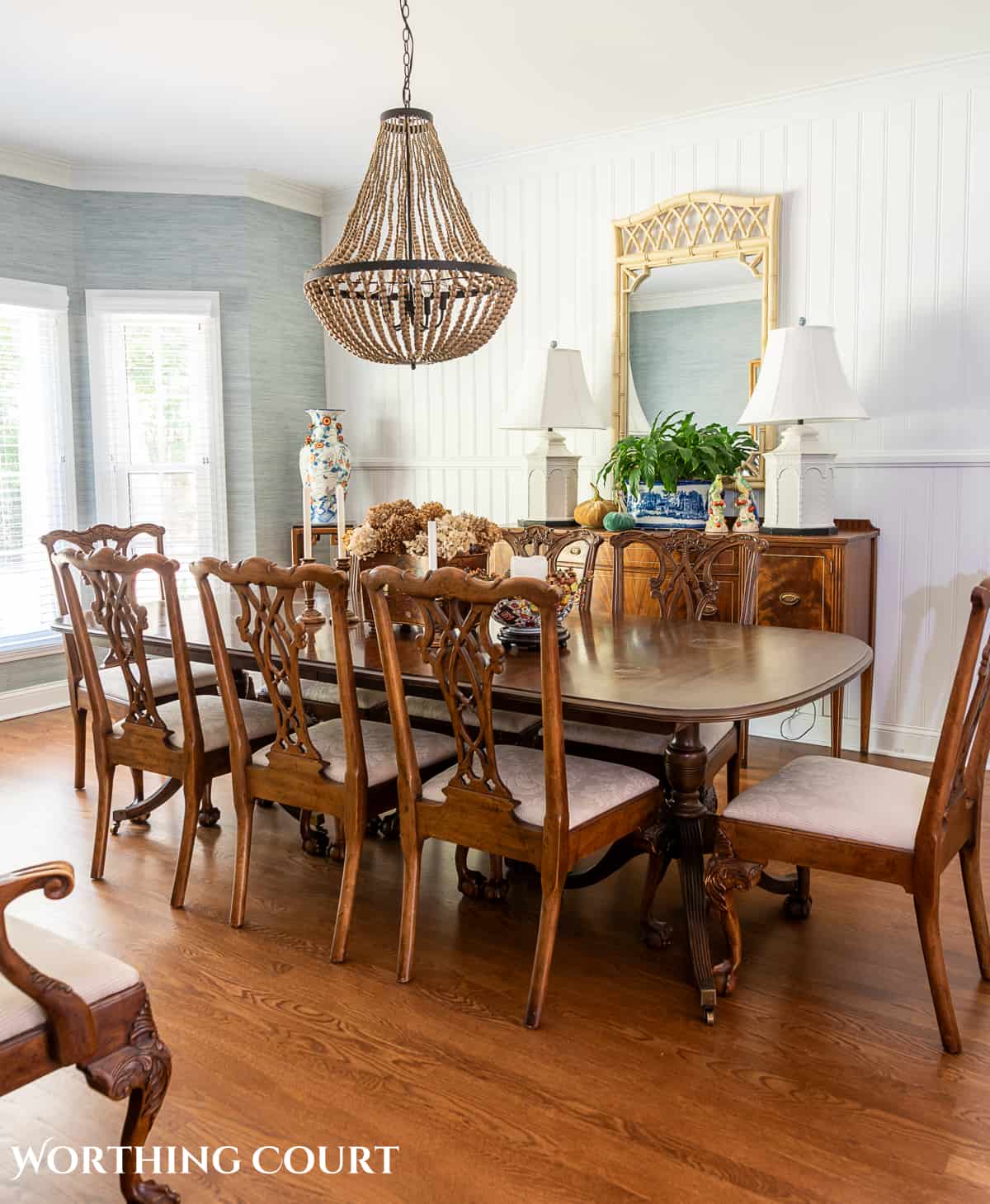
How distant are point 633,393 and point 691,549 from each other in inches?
62.5

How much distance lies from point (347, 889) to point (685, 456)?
2.67 meters

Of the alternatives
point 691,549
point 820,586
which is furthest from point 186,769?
point 820,586

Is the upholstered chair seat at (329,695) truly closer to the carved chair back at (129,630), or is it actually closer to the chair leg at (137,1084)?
the carved chair back at (129,630)

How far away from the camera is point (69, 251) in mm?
5344

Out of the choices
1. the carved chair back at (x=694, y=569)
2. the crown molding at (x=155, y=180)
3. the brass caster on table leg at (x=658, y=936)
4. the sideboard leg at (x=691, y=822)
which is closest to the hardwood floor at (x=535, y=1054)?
the brass caster on table leg at (x=658, y=936)

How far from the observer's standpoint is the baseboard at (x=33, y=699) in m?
5.12

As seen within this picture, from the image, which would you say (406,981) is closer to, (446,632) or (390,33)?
(446,632)

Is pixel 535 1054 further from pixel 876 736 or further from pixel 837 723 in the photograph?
pixel 876 736

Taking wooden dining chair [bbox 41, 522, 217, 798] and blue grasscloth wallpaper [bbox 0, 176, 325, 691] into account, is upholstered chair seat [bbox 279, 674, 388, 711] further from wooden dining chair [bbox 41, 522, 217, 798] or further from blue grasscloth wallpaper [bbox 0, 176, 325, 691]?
blue grasscloth wallpaper [bbox 0, 176, 325, 691]

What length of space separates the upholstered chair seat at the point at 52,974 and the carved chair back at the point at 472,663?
2.94 feet

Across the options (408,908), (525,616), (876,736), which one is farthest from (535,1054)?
(876,736)

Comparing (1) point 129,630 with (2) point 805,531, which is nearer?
(1) point 129,630

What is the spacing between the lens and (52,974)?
→ 1575 mm

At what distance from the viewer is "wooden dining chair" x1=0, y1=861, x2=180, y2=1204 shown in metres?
1.48
